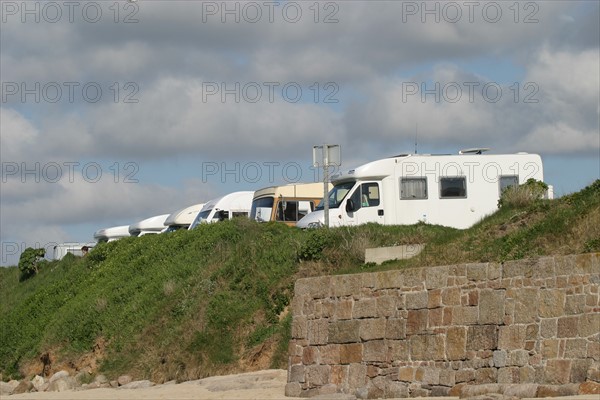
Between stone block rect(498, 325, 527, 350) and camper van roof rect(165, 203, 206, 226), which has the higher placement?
camper van roof rect(165, 203, 206, 226)

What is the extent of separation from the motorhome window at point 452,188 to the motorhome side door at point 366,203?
1.67m

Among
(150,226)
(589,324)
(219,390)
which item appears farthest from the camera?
(150,226)

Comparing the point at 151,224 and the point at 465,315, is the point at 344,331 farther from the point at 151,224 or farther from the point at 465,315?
the point at 151,224

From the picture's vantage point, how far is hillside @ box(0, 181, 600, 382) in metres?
19.5

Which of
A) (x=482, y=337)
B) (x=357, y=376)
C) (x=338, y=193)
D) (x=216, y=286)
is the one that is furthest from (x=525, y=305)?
(x=338, y=193)

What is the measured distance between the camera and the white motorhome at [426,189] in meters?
30.4

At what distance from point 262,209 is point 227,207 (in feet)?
10.9

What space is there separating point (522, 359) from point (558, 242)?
7.78 ft

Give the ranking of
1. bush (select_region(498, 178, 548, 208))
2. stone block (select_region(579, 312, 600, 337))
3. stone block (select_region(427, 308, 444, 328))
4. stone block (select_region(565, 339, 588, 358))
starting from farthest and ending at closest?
bush (select_region(498, 178, 548, 208))
stone block (select_region(427, 308, 444, 328))
stone block (select_region(565, 339, 588, 358))
stone block (select_region(579, 312, 600, 337))

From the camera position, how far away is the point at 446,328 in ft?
57.4

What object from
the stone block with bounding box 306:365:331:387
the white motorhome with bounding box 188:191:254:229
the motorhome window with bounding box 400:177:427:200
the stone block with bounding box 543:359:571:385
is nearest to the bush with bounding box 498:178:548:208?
the motorhome window with bounding box 400:177:427:200

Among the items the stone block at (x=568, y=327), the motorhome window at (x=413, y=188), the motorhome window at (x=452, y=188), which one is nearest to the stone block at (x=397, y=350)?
the stone block at (x=568, y=327)

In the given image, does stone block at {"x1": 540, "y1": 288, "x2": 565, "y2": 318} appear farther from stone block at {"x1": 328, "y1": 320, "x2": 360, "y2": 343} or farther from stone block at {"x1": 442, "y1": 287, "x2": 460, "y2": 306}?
stone block at {"x1": 328, "y1": 320, "x2": 360, "y2": 343}

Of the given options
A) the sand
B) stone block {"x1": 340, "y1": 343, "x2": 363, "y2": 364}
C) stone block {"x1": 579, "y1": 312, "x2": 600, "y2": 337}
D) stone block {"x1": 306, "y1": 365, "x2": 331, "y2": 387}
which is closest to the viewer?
stone block {"x1": 579, "y1": 312, "x2": 600, "y2": 337}
